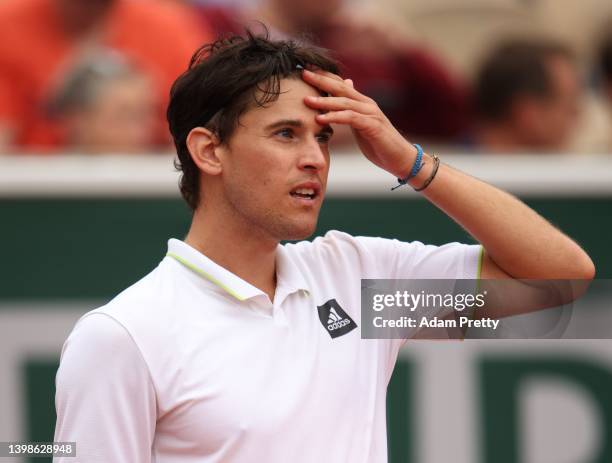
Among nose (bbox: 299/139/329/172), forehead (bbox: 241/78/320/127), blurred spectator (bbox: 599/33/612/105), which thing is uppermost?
blurred spectator (bbox: 599/33/612/105)

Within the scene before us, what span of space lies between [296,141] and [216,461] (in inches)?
27.8

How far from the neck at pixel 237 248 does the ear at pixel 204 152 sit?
10 centimetres

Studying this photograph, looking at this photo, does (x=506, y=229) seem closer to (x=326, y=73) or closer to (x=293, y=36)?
(x=326, y=73)

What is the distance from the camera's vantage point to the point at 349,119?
2.54m

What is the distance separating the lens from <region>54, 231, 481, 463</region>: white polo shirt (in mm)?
2377

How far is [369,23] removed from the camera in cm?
590

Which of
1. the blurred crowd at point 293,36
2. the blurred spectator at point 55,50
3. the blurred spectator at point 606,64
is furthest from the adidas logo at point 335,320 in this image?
the blurred spectator at point 606,64

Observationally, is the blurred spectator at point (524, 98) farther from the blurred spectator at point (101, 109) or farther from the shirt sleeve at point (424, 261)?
the shirt sleeve at point (424, 261)

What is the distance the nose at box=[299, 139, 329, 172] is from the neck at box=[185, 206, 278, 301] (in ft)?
0.66

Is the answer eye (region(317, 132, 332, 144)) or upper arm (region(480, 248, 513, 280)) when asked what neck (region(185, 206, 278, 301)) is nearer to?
eye (region(317, 132, 332, 144))

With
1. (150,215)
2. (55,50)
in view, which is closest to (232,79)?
(150,215)

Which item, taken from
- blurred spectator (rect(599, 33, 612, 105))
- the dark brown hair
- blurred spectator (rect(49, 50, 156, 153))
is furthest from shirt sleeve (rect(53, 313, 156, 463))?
blurred spectator (rect(599, 33, 612, 105))

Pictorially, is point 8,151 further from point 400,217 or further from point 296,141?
point 296,141

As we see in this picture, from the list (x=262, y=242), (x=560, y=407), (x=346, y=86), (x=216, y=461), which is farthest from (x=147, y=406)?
(x=560, y=407)
